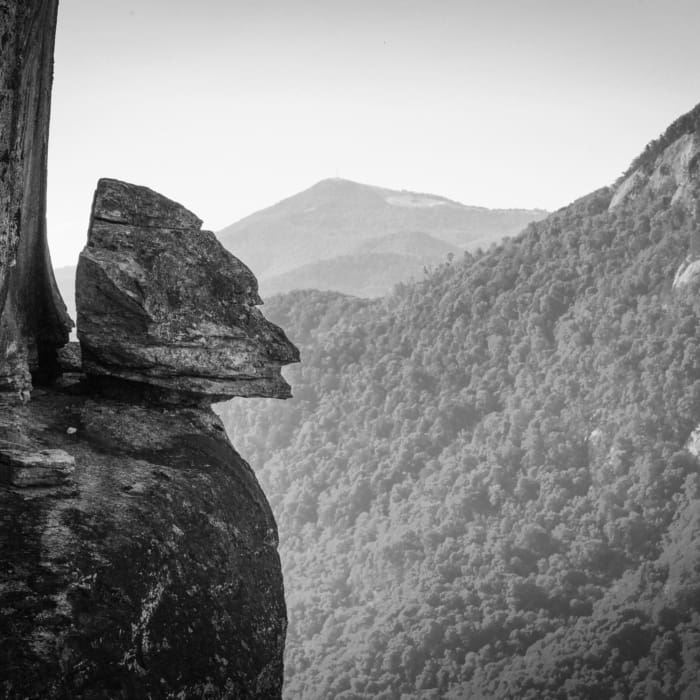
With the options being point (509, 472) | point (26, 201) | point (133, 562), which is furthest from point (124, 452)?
point (509, 472)

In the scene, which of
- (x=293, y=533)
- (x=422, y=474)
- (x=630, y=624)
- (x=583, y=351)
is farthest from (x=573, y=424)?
(x=293, y=533)

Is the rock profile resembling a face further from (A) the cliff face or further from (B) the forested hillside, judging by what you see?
(B) the forested hillside

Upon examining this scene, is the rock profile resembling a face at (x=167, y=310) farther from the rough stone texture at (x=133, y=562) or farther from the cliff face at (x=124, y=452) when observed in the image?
the rough stone texture at (x=133, y=562)

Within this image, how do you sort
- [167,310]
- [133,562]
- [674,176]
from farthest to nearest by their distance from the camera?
1. [674,176]
2. [167,310]
3. [133,562]

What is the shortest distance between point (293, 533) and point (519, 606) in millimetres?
54529

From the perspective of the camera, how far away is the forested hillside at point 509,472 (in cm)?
12412

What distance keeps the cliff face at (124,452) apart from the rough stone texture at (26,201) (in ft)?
0.13

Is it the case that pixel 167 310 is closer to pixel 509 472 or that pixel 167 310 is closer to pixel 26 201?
pixel 26 201

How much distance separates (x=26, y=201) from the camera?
49.2 feet

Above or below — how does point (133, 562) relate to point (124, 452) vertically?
below

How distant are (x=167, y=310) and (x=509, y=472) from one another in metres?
148

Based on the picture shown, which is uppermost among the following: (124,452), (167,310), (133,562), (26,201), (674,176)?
(674,176)

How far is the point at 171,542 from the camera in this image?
1273cm

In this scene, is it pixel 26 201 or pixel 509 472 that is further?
pixel 509 472
